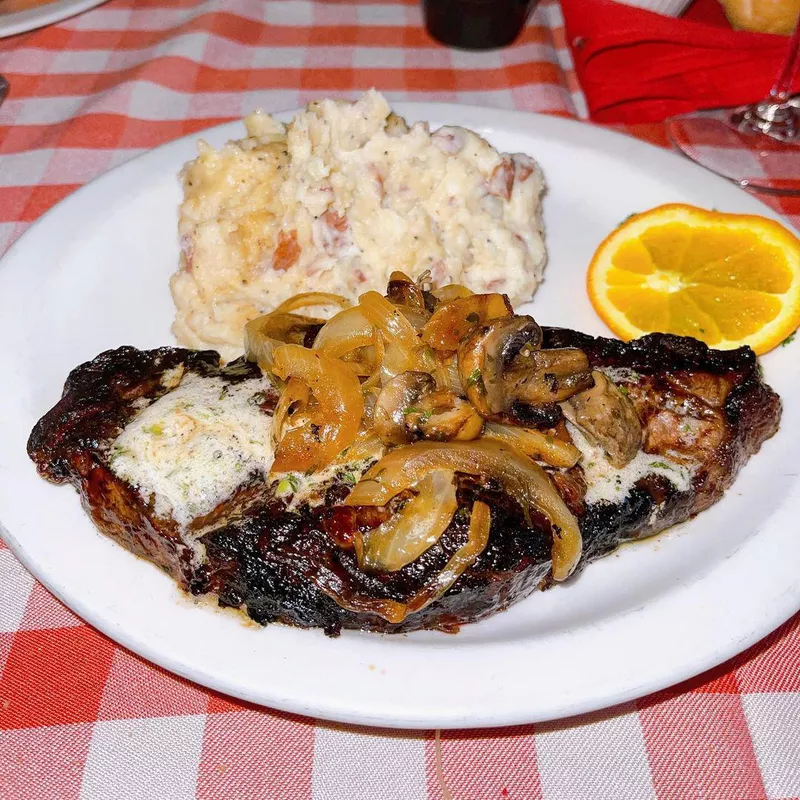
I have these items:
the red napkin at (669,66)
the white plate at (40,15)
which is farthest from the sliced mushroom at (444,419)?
the white plate at (40,15)

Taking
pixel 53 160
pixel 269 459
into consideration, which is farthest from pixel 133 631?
pixel 53 160

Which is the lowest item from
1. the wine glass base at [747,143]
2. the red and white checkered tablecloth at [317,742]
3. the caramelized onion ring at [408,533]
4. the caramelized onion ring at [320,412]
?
the red and white checkered tablecloth at [317,742]

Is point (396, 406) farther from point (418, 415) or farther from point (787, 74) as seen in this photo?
point (787, 74)

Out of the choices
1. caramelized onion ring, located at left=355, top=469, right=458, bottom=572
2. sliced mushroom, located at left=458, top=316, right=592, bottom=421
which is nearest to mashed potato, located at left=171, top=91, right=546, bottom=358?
sliced mushroom, located at left=458, top=316, right=592, bottom=421

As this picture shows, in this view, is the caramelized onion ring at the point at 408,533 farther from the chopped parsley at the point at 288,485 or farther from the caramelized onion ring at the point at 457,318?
the caramelized onion ring at the point at 457,318

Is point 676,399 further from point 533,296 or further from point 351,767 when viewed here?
point 351,767

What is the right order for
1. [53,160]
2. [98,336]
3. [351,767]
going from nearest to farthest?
[351,767] → [98,336] → [53,160]
